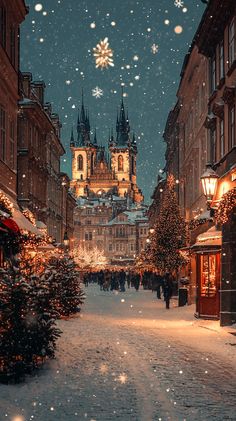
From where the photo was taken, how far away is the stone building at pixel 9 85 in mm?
23347

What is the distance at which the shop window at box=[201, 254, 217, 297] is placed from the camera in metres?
22.5

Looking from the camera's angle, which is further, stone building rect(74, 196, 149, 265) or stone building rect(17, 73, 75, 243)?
stone building rect(74, 196, 149, 265)

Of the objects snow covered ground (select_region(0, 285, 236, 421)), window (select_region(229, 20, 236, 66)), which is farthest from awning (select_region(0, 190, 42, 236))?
window (select_region(229, 20, 236, 66))

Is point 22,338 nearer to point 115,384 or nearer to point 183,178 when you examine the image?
point 115,384

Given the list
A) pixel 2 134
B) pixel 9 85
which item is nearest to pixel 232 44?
pixel 9 85

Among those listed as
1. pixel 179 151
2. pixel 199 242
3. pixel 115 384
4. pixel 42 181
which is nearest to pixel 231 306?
pixel 199 242

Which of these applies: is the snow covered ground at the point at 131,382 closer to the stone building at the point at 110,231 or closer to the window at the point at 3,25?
the window at the point at 3,25

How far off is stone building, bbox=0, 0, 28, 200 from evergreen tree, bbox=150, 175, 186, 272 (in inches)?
423

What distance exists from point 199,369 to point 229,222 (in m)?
8.68

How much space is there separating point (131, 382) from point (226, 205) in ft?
26.1

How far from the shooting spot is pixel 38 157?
1914 inches

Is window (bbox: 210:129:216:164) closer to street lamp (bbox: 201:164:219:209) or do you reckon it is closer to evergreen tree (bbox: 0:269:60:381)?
street lamp (bbox: 201:164:219:209)

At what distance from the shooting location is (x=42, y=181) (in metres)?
52.1

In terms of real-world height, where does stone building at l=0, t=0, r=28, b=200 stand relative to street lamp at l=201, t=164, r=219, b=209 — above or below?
above
